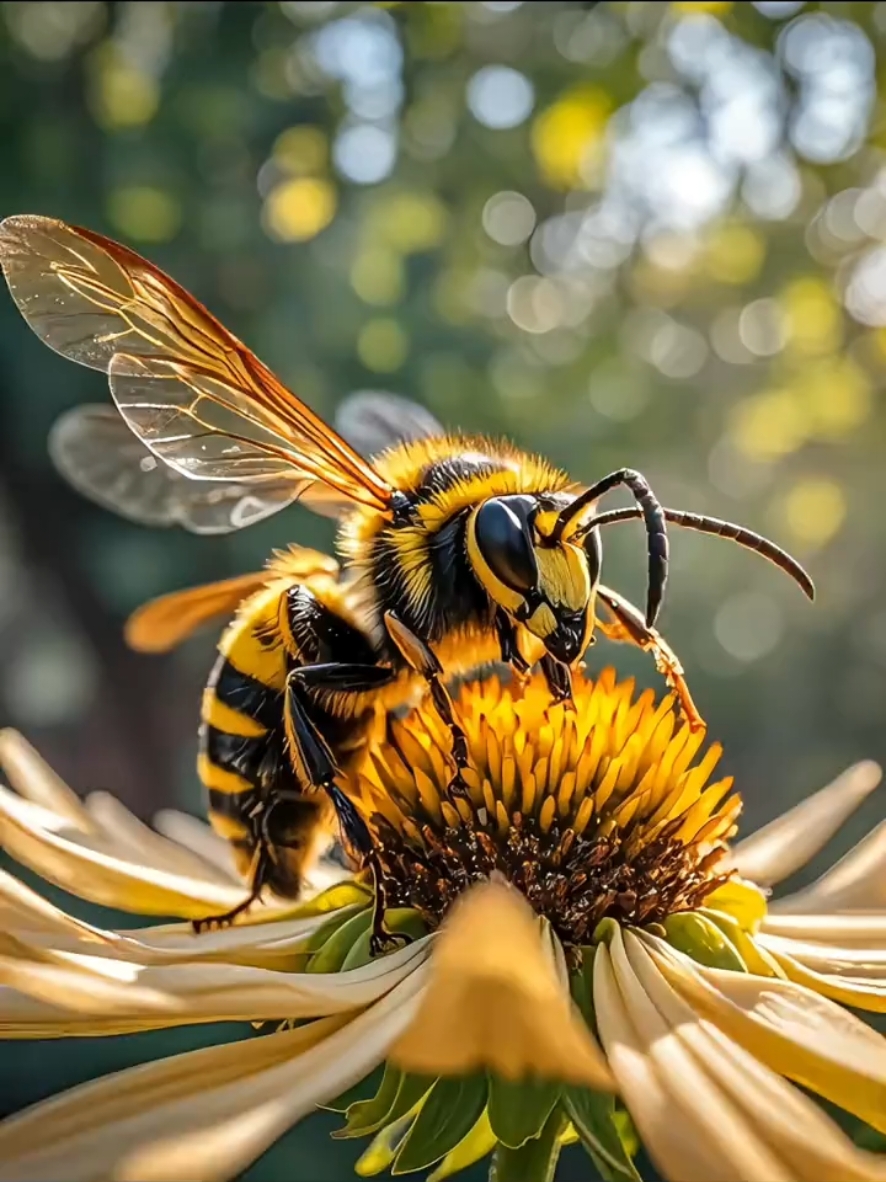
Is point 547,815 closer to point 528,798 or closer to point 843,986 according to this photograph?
point 528,798

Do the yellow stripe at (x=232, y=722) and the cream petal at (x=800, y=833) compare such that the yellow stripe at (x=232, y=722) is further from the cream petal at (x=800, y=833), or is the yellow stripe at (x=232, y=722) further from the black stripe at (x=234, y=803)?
the cream petal at (x=800, y=833)

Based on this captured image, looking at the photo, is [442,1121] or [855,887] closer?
[442,1121]

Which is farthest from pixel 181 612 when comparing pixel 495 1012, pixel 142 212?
pixel 142 212

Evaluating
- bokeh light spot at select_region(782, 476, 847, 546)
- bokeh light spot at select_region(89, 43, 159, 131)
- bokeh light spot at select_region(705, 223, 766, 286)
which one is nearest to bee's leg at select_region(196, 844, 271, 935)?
bokeh light spot at select_region(89, 43, 159, 131)

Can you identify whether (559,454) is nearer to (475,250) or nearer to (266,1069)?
(475,250)

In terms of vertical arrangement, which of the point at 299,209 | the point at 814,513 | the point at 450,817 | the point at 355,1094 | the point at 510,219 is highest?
the point at 510,219

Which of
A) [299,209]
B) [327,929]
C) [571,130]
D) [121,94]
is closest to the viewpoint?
[327,929]

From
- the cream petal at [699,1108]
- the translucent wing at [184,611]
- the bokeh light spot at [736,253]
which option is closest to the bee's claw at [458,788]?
the cream petal at [699,1108]
